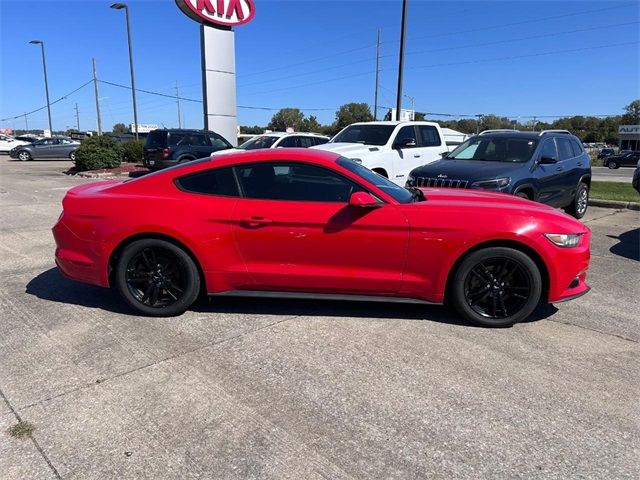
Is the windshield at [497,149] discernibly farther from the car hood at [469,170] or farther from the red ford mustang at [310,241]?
the red ford mustang at [310,241]

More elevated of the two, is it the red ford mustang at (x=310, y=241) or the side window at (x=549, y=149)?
the side window at (x=549, y=149)

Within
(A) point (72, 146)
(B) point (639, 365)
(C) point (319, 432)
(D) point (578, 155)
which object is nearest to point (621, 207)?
(D) point (578, 155)

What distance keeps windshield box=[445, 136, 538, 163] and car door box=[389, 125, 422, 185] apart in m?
1.53

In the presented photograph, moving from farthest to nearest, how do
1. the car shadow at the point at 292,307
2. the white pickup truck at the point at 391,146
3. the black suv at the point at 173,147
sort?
the black suv at the point at 173,147 < the white pickup truck at the point at 391,146 < the car shadow at the point at 292,307

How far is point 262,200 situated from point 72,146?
30706mm

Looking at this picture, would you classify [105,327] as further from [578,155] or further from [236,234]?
[578,155]

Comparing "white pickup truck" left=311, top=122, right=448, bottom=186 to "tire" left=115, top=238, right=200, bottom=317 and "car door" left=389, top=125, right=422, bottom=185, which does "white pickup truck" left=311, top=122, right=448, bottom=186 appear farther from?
"tire" left=115, top=238, right=200, bottom=317

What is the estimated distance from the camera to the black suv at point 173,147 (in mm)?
16500

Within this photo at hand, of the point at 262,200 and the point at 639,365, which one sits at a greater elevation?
the point at 262,200

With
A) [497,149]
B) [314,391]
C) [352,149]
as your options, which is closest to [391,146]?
[352,149]

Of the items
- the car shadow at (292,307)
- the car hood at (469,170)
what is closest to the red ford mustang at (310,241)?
the car shadow at (292,307)

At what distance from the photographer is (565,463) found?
251 centimetres

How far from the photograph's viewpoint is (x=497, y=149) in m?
8.44

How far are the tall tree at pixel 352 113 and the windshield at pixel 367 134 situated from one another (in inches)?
3634
